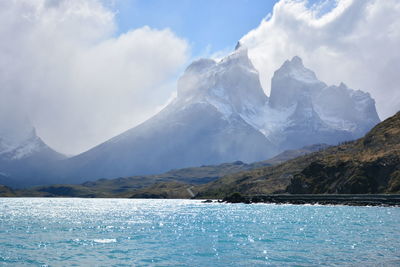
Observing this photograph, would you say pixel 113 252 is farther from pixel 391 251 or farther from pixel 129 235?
pixel 391 251

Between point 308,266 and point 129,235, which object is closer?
point 308,266

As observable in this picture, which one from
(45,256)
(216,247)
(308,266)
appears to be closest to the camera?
(308,266)

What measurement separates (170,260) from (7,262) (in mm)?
15558

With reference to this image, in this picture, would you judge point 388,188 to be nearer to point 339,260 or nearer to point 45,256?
point 339,260

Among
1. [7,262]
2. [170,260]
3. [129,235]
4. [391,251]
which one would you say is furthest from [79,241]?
[391,251]

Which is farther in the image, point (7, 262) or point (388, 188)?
point (388, 188)

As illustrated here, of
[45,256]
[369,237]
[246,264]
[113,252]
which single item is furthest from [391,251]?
[45,256]

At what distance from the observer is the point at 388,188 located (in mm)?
161625

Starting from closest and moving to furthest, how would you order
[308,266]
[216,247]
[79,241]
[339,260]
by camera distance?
[308,266], [339,260], [216,247], [79,241]

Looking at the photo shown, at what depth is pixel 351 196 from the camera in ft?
530

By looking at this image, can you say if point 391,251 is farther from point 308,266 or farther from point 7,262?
point 7,262

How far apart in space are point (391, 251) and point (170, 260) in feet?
77.0

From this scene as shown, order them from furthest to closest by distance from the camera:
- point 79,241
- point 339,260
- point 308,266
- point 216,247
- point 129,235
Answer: point 129,235
point 79,241
point 216,247
point 339,260
point 308,266

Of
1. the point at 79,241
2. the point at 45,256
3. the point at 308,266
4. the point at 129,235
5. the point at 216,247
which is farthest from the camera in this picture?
the point at 129,235
